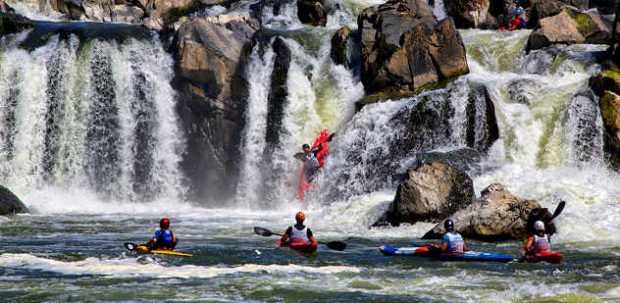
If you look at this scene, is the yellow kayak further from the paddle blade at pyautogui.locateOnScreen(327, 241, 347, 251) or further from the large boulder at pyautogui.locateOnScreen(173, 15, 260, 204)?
the large boulder at pyautogui.locateOnScreen(173, 15, 260, 204)

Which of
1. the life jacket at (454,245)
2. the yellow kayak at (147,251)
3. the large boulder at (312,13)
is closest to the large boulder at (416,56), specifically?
the large boulder at (312,13)

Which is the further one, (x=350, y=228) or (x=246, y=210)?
(x=246, y=210)

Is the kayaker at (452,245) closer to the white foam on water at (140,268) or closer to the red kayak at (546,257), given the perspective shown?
the red kayak at (546,257)

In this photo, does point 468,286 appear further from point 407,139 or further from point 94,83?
point 94,83

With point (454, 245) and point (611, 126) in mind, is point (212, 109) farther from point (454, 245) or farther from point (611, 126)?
point (454, 245)

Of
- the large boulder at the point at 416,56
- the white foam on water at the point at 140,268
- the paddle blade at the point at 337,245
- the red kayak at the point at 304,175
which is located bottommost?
the white foam on water at the point at 140,268

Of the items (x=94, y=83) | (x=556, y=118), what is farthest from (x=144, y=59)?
(x=556, y=118)

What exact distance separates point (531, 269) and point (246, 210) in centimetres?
1483

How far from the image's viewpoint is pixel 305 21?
114 ft

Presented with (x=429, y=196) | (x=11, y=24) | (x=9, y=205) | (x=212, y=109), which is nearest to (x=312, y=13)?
(x=212, y=109)

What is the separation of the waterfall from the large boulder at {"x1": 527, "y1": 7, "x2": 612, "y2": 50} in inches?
598

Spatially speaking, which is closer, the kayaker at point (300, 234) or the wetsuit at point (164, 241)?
the wetsuit at point (164, 241)

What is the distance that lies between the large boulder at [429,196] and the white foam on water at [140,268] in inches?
222

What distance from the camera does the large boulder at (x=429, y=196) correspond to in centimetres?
1739
